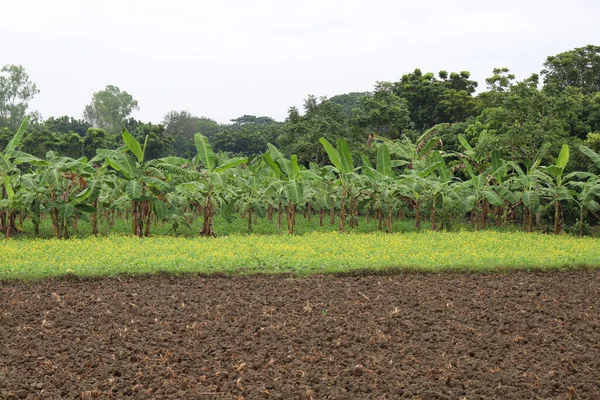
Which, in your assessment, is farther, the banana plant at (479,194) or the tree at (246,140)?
the tree at (246,140)

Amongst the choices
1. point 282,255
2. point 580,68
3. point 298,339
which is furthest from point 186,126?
point 298,339

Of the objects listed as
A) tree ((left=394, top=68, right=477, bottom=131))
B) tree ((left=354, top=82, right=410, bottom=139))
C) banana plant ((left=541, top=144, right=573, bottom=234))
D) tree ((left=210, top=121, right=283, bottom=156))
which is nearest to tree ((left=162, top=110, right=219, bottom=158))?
tree ((left=210, top=121, right=283, bottom=156))

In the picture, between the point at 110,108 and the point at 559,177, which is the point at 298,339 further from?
the point at 110,108

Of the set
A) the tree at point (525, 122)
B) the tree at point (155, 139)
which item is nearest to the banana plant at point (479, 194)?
the tree at point (525, 122)

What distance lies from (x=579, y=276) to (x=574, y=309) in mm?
2436

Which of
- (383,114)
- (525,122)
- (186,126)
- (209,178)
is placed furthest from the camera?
(186,126)

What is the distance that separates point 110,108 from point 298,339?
2643 inches

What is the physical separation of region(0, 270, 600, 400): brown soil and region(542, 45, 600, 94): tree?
76.3 ft

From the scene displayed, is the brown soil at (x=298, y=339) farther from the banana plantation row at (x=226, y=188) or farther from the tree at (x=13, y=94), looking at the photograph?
the tree at (x=13, y=94)

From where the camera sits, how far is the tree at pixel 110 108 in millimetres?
68125

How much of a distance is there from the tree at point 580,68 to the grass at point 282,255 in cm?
1856

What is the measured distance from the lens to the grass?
917 centimetres

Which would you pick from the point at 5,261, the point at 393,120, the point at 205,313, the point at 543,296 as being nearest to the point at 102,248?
the point at 5,261

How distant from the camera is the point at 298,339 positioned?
6.04 m
